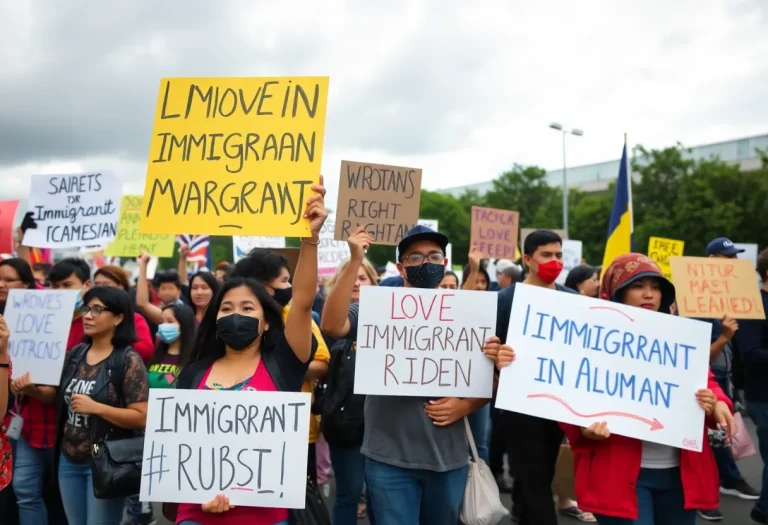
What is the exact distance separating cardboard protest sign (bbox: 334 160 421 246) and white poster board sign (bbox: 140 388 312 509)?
10.5 ft

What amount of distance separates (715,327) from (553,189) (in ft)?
139

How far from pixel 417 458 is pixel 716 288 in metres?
3.27

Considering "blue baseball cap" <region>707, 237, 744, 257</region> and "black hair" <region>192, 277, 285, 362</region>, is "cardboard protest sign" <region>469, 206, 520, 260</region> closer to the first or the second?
"blue baseball cap" <region>707, 237, 744, 257</region>

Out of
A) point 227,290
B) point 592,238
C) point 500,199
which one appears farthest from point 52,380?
point 500,199

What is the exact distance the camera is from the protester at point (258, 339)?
2883 mm

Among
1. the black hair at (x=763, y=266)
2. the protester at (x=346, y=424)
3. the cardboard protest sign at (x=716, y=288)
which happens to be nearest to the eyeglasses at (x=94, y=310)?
the protester at (x=346, y=424)

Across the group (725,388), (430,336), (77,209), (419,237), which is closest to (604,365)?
(430,336)

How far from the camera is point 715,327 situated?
17.3ft

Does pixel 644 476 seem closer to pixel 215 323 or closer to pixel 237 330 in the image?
pixel 237 330

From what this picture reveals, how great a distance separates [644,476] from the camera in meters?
3.00

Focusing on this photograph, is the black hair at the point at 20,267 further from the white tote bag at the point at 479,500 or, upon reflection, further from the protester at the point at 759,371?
the protester at the point at 759,371

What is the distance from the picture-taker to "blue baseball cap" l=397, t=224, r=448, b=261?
3275 mm

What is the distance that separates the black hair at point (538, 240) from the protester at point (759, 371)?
211 cm

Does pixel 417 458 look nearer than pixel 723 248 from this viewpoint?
Yes
